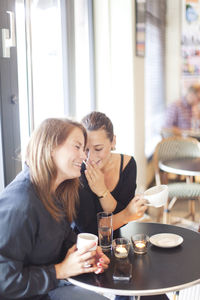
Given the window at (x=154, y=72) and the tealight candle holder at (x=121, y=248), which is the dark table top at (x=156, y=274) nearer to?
the tealight candle holder at (x=121, y=248)

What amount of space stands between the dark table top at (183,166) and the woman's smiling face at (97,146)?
5.25ft

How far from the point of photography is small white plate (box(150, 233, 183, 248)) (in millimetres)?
1651

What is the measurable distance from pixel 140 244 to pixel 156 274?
202mm

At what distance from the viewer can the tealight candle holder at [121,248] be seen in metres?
1.57

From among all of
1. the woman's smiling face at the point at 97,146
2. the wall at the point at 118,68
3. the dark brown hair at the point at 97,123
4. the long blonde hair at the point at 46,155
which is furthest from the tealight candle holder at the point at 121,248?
the wall at the point at 118,68

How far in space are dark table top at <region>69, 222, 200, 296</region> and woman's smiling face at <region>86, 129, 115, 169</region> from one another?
0.49 m

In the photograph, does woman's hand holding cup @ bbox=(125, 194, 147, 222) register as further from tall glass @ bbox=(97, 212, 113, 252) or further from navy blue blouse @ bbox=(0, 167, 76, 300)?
navy blue blouse @ bbox=(0, 167, 76, 300)

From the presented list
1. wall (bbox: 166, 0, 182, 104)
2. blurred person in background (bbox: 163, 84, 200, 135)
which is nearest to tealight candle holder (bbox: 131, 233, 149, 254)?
blurred person in background (bbox: 163, 84, 200, 135)

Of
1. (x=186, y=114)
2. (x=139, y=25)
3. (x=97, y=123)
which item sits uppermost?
(x=139, y=25)

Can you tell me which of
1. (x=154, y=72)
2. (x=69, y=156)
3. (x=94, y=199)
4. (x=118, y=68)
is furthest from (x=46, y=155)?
(x=154, y=72)

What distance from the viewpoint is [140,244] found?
1616 mm

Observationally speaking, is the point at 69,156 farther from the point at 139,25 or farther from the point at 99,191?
the point at 139,25

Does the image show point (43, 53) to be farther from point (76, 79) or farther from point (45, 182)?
point (45, 182)

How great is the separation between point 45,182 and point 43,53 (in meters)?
1.59
